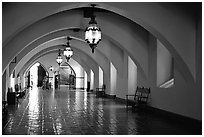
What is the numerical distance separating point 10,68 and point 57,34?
10.6 ft

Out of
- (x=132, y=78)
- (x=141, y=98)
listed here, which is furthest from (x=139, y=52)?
(x=132, y=78)

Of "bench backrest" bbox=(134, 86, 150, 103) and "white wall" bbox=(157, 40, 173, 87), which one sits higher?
"white wall" bbox=(157, 40, 173, 87)

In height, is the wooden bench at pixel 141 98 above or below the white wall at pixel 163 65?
below

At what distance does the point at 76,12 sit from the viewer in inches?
461

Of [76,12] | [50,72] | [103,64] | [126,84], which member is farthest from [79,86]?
[76,12]

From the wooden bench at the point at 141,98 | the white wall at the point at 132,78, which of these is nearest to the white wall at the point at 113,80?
the white wall at the point at 132,78

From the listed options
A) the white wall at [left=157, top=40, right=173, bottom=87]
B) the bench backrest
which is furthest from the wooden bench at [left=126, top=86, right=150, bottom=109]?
the white wall at [left=157, top=40, right=173, bottom=87]

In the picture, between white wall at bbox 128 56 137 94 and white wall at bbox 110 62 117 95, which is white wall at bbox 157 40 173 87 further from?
white wall at bbox 110 62 117 95

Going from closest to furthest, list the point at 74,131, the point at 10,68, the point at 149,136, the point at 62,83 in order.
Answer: the point at 149,136 < the point at 74,131 < the point at 10,68 < the point at 62,83

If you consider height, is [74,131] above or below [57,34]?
below

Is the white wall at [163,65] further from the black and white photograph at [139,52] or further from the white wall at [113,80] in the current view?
the white wall at [113,80]

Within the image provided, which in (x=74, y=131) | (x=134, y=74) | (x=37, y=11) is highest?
(x=37, y=11)

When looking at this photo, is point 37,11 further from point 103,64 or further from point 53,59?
point 53,59

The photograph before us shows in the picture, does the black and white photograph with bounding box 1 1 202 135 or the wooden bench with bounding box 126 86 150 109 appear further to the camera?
the wooden bench with bounding box 126 86 150 109
